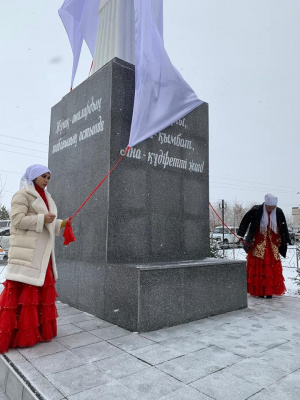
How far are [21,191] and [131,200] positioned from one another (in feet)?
4.91

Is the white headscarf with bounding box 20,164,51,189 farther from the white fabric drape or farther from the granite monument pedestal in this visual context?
the white fabric drape

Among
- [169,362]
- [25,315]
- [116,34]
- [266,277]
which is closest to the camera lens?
[169,362]

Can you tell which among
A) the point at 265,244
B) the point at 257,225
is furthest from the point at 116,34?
the point at 265,244

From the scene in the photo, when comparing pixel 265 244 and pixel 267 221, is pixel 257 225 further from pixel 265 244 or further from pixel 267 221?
pixel 265 244

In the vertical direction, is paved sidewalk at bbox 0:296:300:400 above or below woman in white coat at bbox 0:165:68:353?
below

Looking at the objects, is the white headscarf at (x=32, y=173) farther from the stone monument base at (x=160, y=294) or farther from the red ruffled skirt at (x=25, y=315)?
the stone monument base at (x=160, y=294)

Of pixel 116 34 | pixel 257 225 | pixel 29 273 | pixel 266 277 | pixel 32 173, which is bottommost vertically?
pixel 266 277

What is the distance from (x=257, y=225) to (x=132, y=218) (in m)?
2.54

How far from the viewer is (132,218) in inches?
166

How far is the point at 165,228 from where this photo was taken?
457 cm

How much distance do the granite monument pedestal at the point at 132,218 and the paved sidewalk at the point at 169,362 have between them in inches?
13.9

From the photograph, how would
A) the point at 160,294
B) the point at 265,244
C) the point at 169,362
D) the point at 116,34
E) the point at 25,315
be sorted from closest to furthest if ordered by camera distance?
the point at 169,362 < the point at 25,315 < the point at 160,294 < the point at 116,34 < the point at 265,244

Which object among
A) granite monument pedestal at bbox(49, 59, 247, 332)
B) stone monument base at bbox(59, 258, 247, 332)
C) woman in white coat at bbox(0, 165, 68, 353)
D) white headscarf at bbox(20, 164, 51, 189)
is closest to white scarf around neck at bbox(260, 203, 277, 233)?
granite monument pedestal at bbox(49, 59, 247, 332)

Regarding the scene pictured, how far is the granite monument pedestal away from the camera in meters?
3.67
